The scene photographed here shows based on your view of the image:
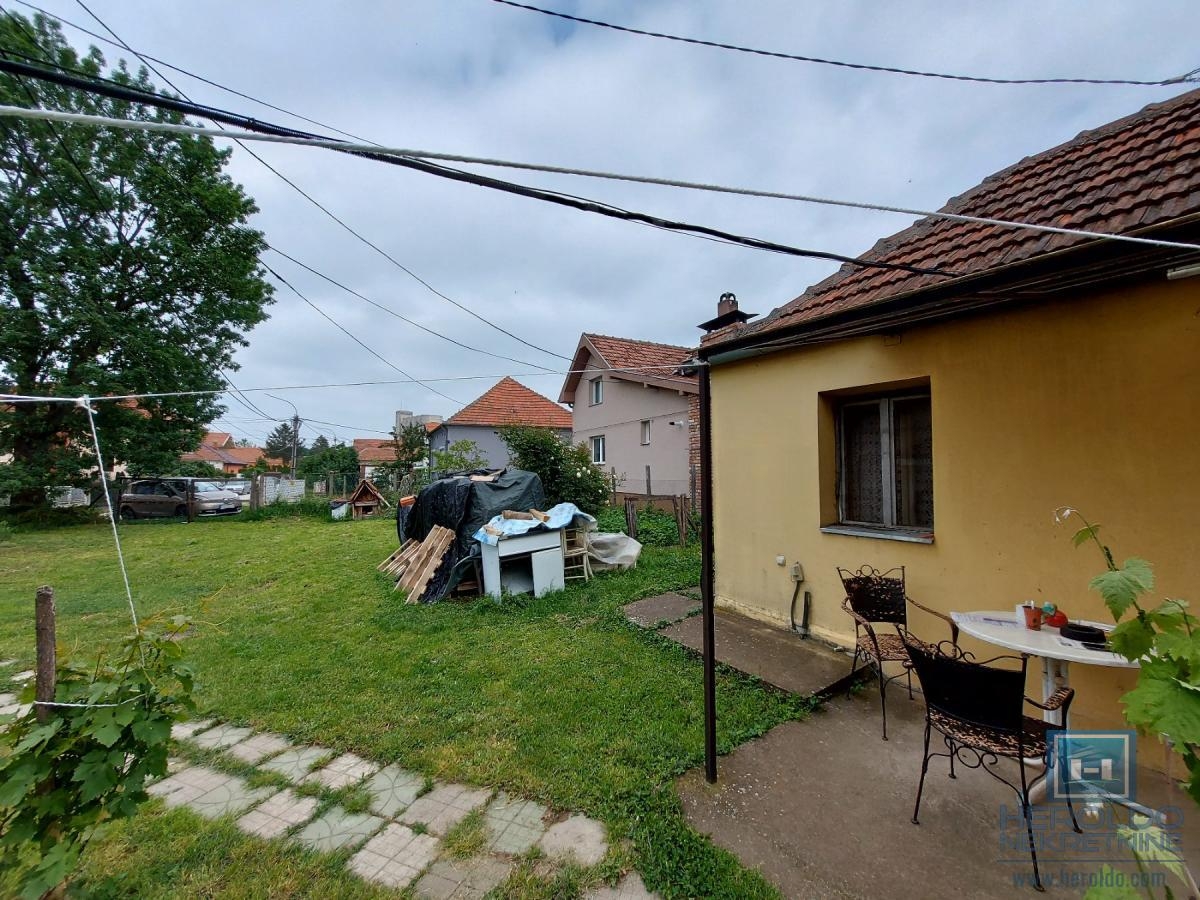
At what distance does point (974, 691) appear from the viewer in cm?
215

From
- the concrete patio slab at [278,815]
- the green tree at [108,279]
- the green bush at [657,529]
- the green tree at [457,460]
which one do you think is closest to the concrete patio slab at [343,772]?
the concrete patio slab at [278,815]

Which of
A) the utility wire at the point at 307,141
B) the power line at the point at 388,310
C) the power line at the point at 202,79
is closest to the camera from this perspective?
the utility wire at the point at 307,141

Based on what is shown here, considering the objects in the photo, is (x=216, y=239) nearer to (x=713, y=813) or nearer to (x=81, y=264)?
(x=81, y=264)

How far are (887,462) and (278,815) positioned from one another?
16.5 ft

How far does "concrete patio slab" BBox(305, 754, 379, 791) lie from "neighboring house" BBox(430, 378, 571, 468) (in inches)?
701

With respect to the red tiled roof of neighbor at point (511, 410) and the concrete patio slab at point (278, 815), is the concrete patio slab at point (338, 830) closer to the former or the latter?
the concrete patio slab at point (278, 815)

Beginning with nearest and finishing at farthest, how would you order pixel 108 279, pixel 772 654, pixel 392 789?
pixel 392 789, pixel 772 654, pixel 108 279

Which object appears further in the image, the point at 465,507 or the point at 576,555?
the point at 576,555

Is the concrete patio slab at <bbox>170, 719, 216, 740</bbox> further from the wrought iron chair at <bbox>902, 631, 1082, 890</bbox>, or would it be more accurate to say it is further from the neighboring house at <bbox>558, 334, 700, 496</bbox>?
the neighboring house at <bbox>558, 334, 700, 496</bbox>

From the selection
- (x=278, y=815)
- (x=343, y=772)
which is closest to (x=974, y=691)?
(x=343, y=772)

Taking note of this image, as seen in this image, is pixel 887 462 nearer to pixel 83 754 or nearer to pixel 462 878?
pixel 462 878

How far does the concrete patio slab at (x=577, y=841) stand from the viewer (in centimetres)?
209

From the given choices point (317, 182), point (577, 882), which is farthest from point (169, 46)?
point (577, 882)

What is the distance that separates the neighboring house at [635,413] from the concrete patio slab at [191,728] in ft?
29.8
